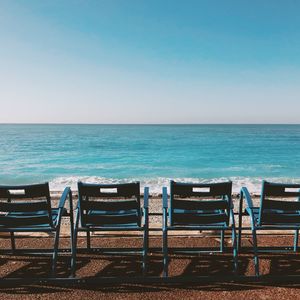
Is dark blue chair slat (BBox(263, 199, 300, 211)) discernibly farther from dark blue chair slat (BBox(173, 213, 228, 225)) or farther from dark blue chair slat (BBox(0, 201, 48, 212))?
dark blue chair slat (BBox(0, 201, 48, 212))

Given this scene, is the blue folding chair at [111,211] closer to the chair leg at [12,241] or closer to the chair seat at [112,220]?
the chair seat at [112,220]

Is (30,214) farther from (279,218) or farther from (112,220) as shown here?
(279,218)

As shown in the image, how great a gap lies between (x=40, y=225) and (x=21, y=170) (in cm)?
2275

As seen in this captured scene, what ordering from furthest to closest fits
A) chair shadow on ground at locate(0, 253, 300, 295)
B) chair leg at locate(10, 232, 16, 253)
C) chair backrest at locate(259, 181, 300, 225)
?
chair leg at locate(10, 232, 16, 253) → chair backrest at locate(259, 181, 300, 225) → chair shadow on ground at locate(0, 253, 300, 295)

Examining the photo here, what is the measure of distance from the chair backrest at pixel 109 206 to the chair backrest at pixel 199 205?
0.42 metres

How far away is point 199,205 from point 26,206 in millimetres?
1888

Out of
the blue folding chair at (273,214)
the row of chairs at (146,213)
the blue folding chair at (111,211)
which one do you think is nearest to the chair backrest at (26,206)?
the row of chairs at (146,213)

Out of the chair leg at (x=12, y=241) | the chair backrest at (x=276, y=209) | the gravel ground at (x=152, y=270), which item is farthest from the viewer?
the chair leg at (x=12, y=241)

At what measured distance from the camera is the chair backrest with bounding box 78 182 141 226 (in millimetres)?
3113

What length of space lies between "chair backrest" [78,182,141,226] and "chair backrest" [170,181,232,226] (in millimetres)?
417

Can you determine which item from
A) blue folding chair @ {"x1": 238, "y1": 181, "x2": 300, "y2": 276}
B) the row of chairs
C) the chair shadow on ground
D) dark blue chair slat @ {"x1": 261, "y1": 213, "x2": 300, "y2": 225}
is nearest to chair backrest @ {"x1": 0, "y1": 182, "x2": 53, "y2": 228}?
the row of chairs

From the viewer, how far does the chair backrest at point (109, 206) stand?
3113 mm

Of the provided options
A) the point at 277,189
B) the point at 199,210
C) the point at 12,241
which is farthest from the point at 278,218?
the point at 12,241

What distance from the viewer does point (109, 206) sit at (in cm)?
321
